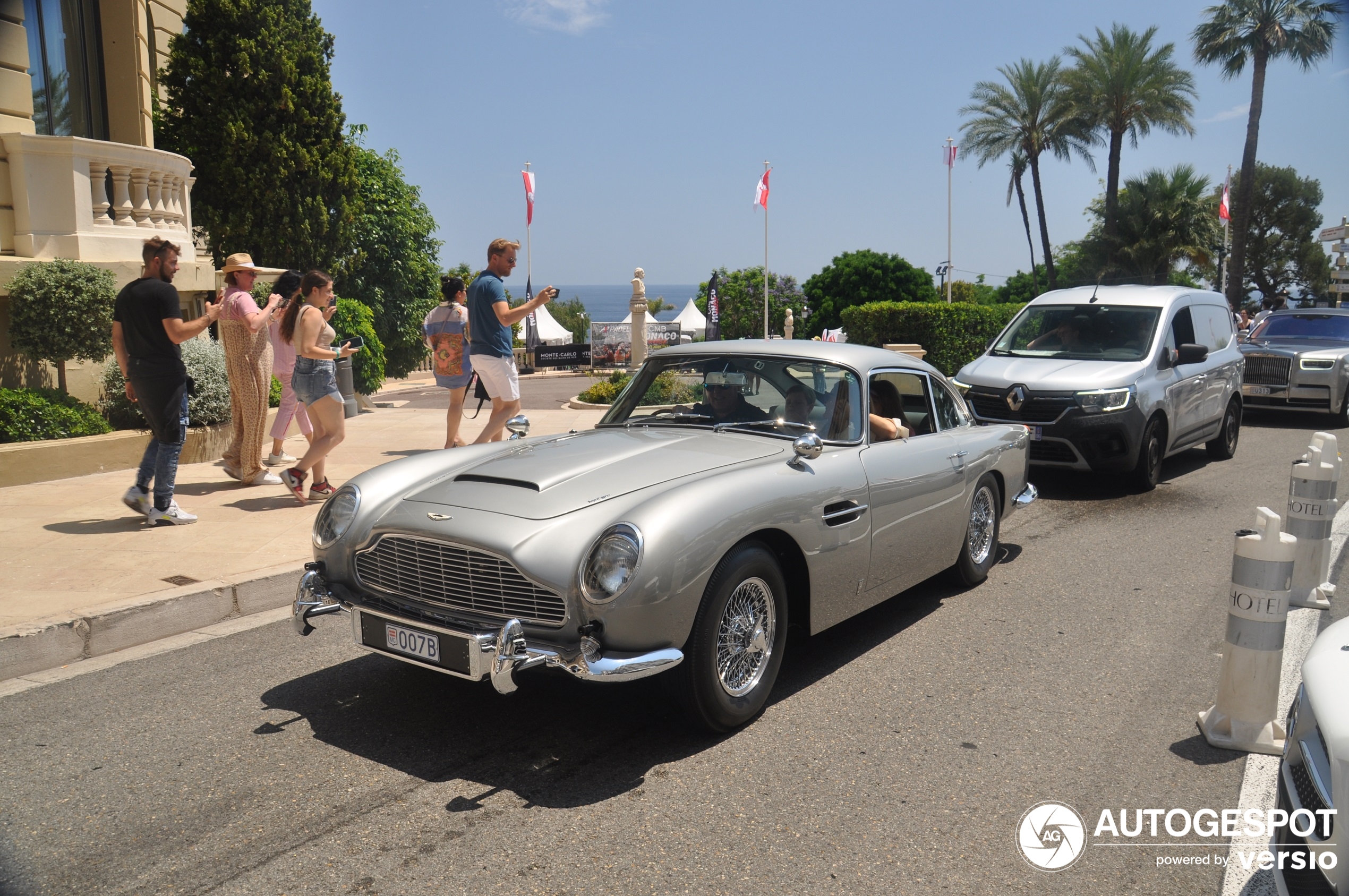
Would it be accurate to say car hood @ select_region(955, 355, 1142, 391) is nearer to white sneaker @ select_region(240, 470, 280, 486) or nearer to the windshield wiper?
the windshield wiper

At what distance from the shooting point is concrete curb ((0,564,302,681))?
15.7 ft

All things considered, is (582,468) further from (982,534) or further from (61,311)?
(61,311)

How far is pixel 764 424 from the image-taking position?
498 centimetres

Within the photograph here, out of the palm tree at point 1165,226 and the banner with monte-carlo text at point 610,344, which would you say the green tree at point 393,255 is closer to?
the banner with monte-carlo text at point 610,344

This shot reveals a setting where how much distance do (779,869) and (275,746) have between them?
6.79ft

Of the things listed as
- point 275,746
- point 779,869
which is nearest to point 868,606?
point 779,869

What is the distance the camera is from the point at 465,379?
10273 millimetres

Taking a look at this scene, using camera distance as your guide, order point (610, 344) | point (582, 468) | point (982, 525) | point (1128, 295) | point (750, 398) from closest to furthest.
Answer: point (582, 468) < point (750, 398) < point (982, 525) < point (1128, 295) < point (610, 344)

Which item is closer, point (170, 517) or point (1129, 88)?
point (170, 517)

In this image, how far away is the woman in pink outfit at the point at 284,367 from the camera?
8539mm

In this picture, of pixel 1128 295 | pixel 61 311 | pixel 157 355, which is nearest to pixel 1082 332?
pixel 1128 295

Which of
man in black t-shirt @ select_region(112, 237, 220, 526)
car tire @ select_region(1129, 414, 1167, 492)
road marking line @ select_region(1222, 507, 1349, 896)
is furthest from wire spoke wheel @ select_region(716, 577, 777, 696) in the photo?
car tire @ select_region(1129, 414, 1167, 492)

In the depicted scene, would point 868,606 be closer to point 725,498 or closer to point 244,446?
point 725,498

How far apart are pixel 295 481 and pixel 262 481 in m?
1.08
